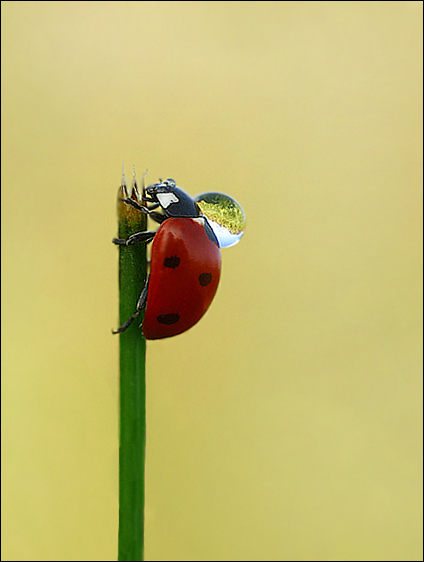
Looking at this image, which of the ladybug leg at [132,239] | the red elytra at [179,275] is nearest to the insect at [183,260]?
the red elytra at [179,275]

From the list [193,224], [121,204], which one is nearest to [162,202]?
[193,224]

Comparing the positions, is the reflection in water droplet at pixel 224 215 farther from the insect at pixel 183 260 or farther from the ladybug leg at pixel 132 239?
the ladybug leg at pixel 132 239

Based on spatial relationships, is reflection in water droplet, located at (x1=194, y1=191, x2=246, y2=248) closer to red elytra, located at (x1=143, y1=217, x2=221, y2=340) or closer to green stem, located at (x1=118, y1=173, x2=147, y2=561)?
red elytra, located at (x1=143, y1=217, x2=221, y2=340)

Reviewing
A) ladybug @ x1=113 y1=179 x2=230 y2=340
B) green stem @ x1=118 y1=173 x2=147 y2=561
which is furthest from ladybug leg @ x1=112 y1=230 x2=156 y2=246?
ladybug @ x1=113 y1=179 x2=230 y2=340

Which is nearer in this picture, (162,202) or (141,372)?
(141,372)

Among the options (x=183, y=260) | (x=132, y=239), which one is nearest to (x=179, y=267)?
(x=183, y=260)

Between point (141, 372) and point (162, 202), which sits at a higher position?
point (162, 202)

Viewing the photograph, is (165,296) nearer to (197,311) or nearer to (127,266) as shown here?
(197,311)
